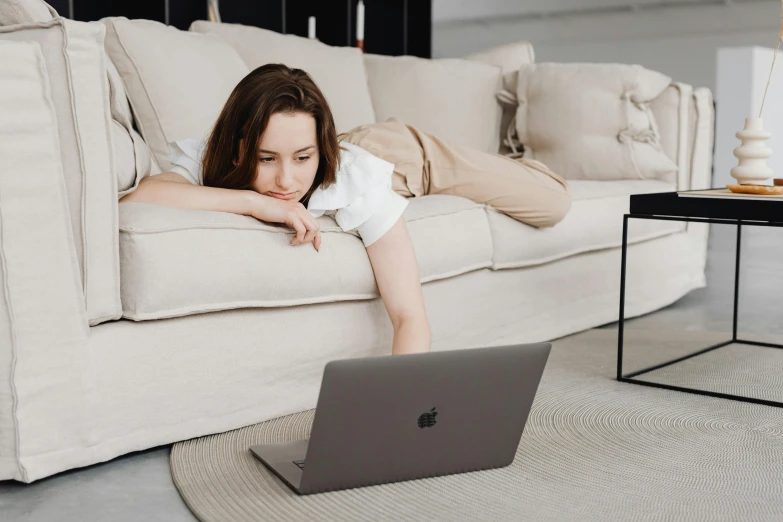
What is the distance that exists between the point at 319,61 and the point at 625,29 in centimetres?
606

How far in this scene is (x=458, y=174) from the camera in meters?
2.12

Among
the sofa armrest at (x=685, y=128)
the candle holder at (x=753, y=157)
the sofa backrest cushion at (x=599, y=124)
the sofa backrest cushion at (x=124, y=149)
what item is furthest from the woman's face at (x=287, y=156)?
the sofa armrest at (x=685, y=128)

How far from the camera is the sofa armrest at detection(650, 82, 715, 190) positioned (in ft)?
9.62

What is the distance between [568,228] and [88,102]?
139cm

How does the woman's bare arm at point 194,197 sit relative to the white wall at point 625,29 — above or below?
below

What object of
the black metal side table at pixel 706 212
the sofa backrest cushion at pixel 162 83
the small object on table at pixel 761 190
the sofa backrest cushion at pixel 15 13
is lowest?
the black metal side table at pixel 706 212

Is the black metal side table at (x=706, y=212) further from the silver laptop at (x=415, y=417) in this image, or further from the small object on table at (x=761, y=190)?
the silver laptop at (x=415, y=417)

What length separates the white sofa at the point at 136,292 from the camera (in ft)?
4.03

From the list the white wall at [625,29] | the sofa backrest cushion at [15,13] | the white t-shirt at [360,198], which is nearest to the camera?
the sofa backrest cushion at [15,13]

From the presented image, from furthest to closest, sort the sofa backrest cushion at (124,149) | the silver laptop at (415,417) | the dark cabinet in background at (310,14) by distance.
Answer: the dark cabinet in background at (310,14)
the sofa backrest cushion at (124,149)
the silver laptop at (415,417)

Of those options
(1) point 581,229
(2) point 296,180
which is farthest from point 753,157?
(2) point 296,180

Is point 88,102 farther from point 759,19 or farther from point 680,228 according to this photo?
point 759,19

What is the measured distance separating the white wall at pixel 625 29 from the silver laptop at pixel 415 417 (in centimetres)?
681

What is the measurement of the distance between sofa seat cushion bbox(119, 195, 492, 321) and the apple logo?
41cm
